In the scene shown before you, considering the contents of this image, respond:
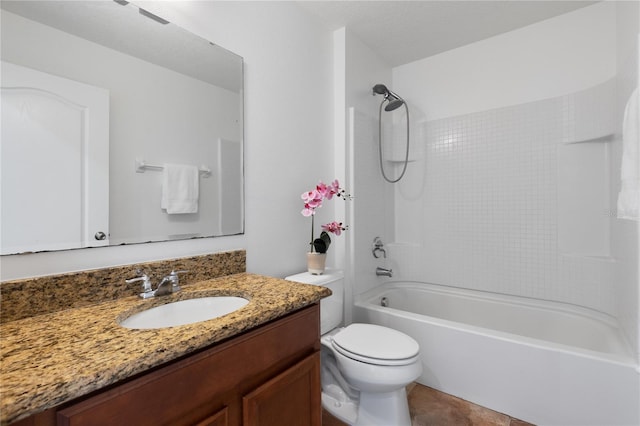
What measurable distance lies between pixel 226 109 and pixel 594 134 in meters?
2.25

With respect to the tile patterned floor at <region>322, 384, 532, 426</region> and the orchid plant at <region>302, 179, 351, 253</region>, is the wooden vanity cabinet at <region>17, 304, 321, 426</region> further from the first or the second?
the tile patterned floor at <region>322, 384, 532, 426</region>

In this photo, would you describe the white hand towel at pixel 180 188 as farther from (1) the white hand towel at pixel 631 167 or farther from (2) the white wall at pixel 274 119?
(1) the white hand towel at pixel 631 167

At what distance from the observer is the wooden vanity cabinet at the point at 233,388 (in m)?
0.60

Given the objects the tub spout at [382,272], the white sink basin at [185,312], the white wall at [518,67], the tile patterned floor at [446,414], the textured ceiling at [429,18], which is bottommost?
the tile patterned floor at [446,414]

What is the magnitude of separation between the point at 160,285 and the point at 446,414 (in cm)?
163

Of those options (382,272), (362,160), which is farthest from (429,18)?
(382,272)

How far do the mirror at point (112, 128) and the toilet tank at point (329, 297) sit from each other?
0.49m

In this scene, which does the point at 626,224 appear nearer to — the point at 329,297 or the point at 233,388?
the point at 329,297

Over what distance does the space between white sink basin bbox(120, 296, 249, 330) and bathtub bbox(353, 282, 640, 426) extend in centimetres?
120

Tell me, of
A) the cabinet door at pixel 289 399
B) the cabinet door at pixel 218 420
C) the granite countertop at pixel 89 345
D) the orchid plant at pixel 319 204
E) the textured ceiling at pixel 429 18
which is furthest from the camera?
the textured ceiling at pixel 429 18

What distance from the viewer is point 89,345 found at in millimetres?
671

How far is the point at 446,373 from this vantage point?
5.86 ft

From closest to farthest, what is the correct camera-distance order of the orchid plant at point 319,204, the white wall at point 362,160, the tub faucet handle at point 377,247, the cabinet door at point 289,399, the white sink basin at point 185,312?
the cabinet door at point 289,399 → the white sink basin at point 185,312 → the orchid plant at point 319,204 → the white wall at point 362,160 → the tub faucet handle at point 377,247

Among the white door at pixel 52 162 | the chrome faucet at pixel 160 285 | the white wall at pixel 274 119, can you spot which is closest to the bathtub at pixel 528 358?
the white wall at pixel 274 119
